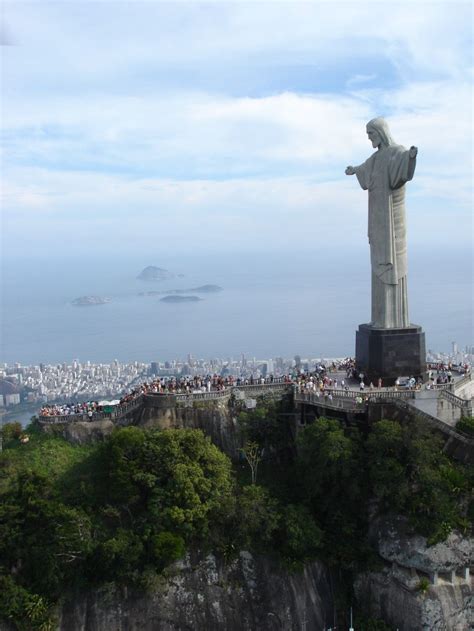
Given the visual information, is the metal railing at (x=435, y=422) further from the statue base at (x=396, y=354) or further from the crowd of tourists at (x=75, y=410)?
the crowd of tourists at (x=75, y=410)

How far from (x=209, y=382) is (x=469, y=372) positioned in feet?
31.1

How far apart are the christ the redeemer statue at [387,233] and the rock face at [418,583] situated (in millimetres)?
7395

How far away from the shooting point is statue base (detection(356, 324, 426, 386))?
23.2m

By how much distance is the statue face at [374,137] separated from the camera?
2375 centimetres

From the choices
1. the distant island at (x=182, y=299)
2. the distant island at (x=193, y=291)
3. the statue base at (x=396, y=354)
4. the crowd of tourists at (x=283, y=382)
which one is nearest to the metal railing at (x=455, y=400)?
the crowd of tourists at (x=283, y=382)

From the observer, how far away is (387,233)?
23.6 metres

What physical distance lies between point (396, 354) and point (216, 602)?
1001 centimetres

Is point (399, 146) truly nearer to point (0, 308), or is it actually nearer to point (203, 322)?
point (203, 322)

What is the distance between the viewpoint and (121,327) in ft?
329

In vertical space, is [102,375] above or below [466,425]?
above

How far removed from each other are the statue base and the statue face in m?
6.54

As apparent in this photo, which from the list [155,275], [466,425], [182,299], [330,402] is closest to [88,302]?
[182,299]

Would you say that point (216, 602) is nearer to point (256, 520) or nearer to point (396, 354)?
point (256, 520)

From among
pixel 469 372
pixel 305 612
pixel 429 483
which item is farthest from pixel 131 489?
pixel 469 372
